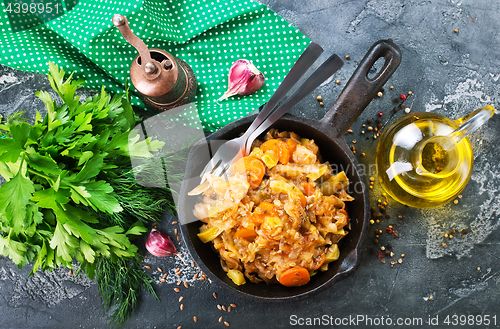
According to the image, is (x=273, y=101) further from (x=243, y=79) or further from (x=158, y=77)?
(x=158, y=77)

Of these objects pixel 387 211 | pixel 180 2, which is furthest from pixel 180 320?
pixel 180 2

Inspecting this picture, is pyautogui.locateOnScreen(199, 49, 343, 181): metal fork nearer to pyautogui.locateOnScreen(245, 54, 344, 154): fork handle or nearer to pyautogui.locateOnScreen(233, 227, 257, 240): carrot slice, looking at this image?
pyautogui.locateOnScreen(245, 54, 344, 154): fork handle

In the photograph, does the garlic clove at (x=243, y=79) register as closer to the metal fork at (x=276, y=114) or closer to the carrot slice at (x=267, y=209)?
the metal fork at (x=276, y=114)

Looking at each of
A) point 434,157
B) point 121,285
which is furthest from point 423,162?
point 121,285

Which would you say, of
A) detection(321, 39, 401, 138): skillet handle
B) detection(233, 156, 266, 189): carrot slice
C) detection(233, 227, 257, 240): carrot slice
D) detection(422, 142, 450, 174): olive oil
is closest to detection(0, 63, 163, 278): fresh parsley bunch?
detection(233, 156, 266, 189): carrot slice

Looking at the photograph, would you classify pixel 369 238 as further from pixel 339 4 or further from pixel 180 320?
pixel 339 4

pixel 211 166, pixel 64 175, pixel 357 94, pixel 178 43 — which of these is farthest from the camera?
pixel 178 43
